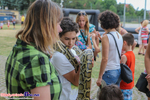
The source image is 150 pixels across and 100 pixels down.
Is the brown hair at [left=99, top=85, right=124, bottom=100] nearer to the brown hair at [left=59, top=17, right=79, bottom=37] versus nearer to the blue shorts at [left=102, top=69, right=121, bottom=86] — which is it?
the blue shorts at [left=102, top=69, right=121, bottom=86]

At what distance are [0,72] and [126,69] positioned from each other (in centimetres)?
484

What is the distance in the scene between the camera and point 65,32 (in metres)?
2.08

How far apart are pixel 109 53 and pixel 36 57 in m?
1.70

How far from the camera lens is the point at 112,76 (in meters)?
2.52

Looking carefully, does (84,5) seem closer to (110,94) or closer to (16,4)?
(16,4)

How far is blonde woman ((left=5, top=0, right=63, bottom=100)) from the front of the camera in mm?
1056

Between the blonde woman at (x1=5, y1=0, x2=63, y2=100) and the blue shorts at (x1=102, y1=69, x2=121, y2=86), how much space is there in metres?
1.49

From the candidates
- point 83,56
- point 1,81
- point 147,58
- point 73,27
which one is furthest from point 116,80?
point 1,81

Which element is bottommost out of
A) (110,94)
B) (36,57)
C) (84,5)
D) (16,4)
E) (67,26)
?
(110,94)

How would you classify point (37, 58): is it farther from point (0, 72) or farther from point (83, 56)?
point (0, 72)

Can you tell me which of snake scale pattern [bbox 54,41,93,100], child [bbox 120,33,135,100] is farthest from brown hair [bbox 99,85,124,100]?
child [bbox 120,33,135,100]

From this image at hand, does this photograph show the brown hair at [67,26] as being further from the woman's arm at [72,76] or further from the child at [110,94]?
the child at [110,94]

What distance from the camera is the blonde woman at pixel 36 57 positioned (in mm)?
1056

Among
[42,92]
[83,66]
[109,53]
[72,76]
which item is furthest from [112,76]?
[42,92]
